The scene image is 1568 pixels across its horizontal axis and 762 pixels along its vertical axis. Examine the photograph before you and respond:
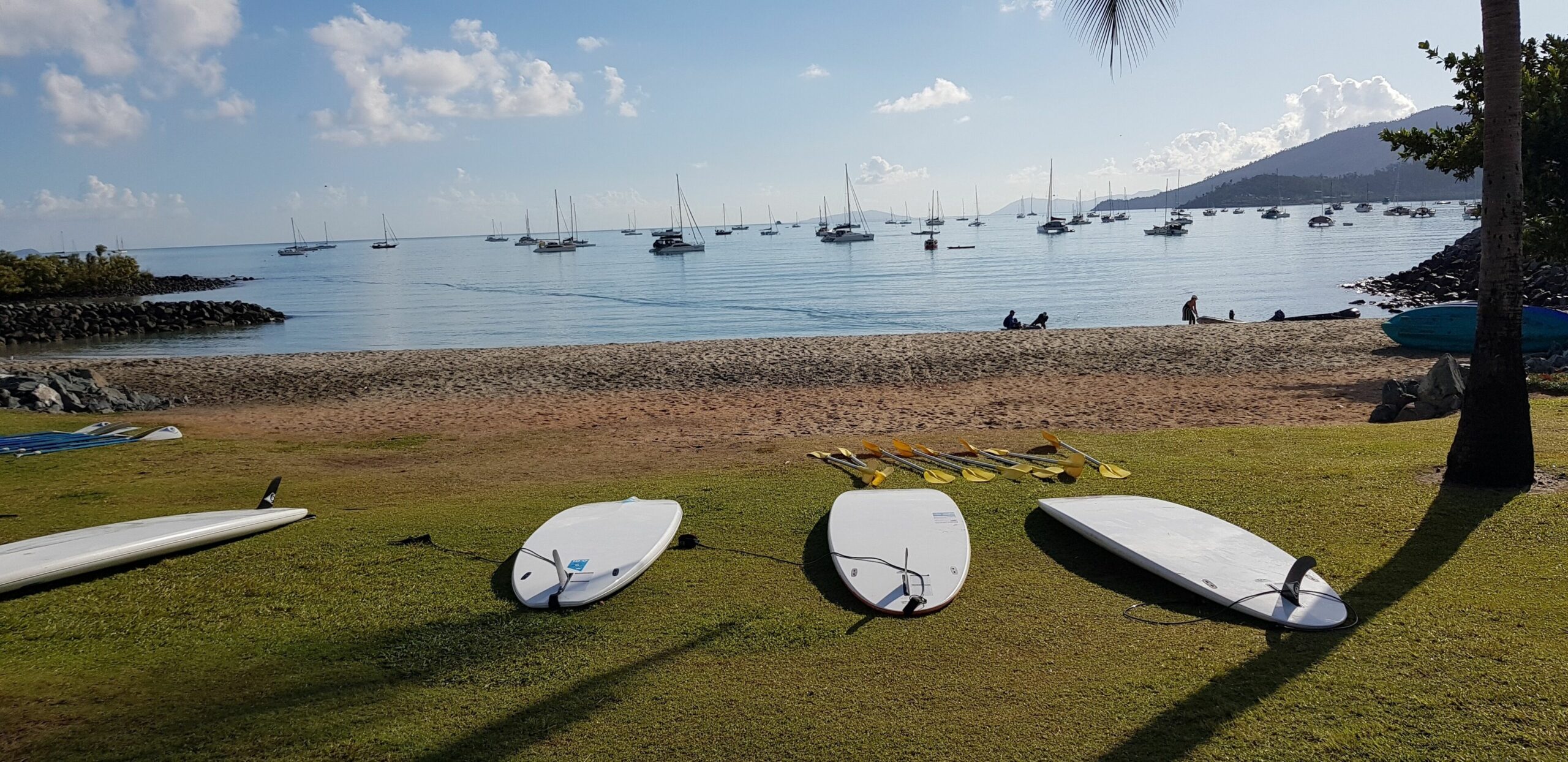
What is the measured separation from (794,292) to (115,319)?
31.9m

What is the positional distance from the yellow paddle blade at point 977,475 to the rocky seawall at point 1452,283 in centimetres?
2564

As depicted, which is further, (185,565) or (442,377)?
(442,377)

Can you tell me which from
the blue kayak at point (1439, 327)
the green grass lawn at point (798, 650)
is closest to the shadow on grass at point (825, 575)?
the green grass lawn at point (798, 650)

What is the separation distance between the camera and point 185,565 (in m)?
5.85

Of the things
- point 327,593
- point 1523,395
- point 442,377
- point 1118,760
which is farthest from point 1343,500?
point 442,377

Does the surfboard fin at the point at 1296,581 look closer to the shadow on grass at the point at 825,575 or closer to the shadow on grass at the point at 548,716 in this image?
the shadow on grass at the point at 825,575

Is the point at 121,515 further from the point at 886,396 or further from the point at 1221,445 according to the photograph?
the point at 886,396

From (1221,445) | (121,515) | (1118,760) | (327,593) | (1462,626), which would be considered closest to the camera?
(1118,760)

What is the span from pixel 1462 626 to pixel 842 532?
3.27m

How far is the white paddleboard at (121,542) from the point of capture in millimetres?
5387

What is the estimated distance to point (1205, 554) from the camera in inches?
210

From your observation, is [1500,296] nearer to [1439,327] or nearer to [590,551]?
[590,551]

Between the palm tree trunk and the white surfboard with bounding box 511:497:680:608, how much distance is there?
220 inches

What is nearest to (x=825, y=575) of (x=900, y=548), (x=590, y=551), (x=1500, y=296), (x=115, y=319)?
(x=900, y=548)
